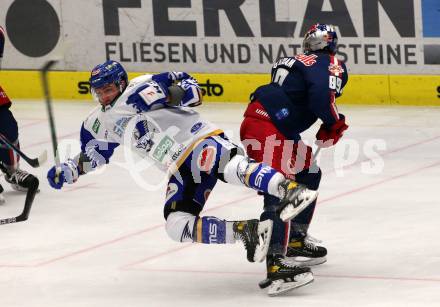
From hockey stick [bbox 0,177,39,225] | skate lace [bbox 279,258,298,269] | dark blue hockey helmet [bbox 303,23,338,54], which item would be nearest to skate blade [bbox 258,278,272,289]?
skate lace [bbox 279,258,298,269]

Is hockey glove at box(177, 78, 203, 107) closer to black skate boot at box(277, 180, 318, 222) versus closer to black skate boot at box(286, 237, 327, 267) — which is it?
black skate boot at box(277, 180, 318, 222)

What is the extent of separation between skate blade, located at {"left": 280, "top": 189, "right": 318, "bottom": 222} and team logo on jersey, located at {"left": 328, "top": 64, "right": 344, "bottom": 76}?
941 millimetres

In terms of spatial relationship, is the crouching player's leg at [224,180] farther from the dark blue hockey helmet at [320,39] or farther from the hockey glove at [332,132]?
the dark blue hockey helmet at [320,39]

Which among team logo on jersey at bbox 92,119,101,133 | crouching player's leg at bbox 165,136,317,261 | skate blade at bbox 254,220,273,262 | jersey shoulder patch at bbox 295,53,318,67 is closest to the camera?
crouching player's leg at bbox 165,136,317,261

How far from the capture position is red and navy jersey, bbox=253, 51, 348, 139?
7.64 m

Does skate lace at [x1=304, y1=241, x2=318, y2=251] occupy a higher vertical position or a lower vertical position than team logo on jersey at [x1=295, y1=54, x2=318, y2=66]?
lower

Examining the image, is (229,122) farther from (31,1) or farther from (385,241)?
(385,241)

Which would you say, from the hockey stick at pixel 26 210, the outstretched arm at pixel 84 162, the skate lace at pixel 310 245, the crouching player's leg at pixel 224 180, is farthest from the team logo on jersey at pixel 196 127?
the hockey stick at pixel 26 210

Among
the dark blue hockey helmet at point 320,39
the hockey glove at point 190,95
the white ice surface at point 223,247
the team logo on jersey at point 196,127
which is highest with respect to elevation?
the dark blue hockey helmet at point 320,39

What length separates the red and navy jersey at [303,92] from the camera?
7641 millimetres

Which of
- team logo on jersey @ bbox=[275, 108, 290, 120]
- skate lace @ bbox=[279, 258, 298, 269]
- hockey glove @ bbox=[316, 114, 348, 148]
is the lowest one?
skate lace @ bbox=[279, 258, 298, 269]

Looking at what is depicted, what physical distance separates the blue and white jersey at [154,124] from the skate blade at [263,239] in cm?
62

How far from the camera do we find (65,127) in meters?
13.5

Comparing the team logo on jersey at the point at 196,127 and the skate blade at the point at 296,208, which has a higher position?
the team logo on jersey at the point at 196,127
